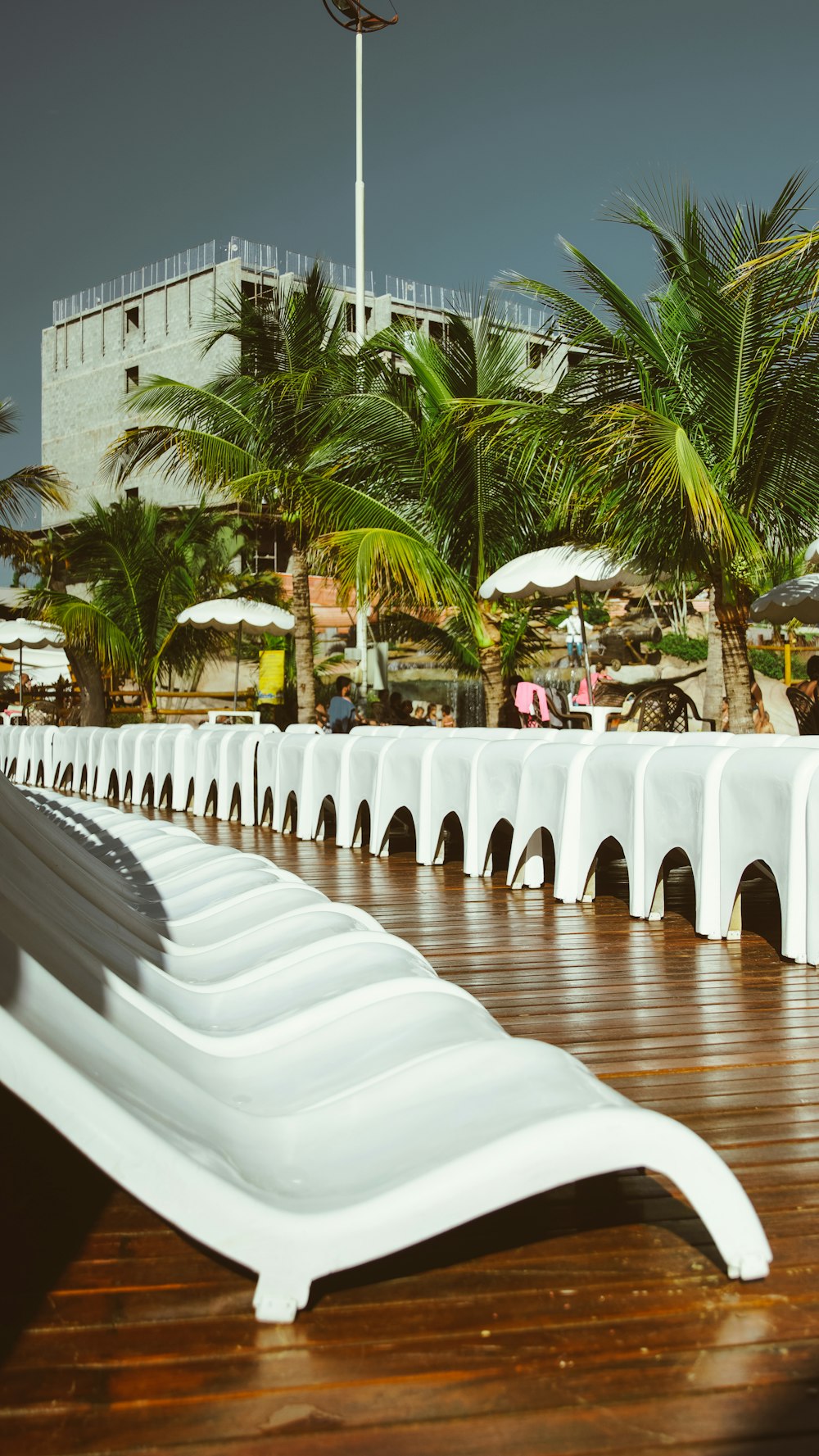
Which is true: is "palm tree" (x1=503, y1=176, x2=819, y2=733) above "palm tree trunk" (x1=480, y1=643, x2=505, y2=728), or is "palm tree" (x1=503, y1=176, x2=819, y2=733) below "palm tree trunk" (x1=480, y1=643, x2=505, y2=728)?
above

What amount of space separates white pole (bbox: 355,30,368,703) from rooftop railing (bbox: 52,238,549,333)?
1336 cm

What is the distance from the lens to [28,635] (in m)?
21.7

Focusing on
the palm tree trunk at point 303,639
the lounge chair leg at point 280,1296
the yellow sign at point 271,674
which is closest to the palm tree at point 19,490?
the yellow sign at point 271,674

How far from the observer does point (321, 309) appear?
17.7 m

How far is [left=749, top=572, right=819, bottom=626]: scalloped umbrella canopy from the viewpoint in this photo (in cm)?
1288

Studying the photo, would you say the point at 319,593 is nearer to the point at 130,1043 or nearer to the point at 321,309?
the point at 321,309

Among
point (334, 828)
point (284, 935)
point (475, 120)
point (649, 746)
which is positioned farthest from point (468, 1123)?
point (475, 120)

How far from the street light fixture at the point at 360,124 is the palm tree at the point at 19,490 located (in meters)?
6.32

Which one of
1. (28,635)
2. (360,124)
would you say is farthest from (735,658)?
(360,124)

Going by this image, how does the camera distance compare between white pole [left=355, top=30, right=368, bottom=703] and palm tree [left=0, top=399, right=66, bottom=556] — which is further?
palm tree [left=0, top=399, right=66, bottom=556]

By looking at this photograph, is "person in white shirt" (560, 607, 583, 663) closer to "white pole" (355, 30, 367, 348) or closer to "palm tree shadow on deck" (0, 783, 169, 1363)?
"white pole" (355, 30, 367, 348)

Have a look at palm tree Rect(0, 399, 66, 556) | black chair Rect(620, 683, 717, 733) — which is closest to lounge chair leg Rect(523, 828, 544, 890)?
black chair Rect(620, 683, 717, 733)

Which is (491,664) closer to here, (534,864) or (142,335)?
(534,864)

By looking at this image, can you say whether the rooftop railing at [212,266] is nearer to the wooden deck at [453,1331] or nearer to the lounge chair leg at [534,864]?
the lounge chair leg at [534,864]
